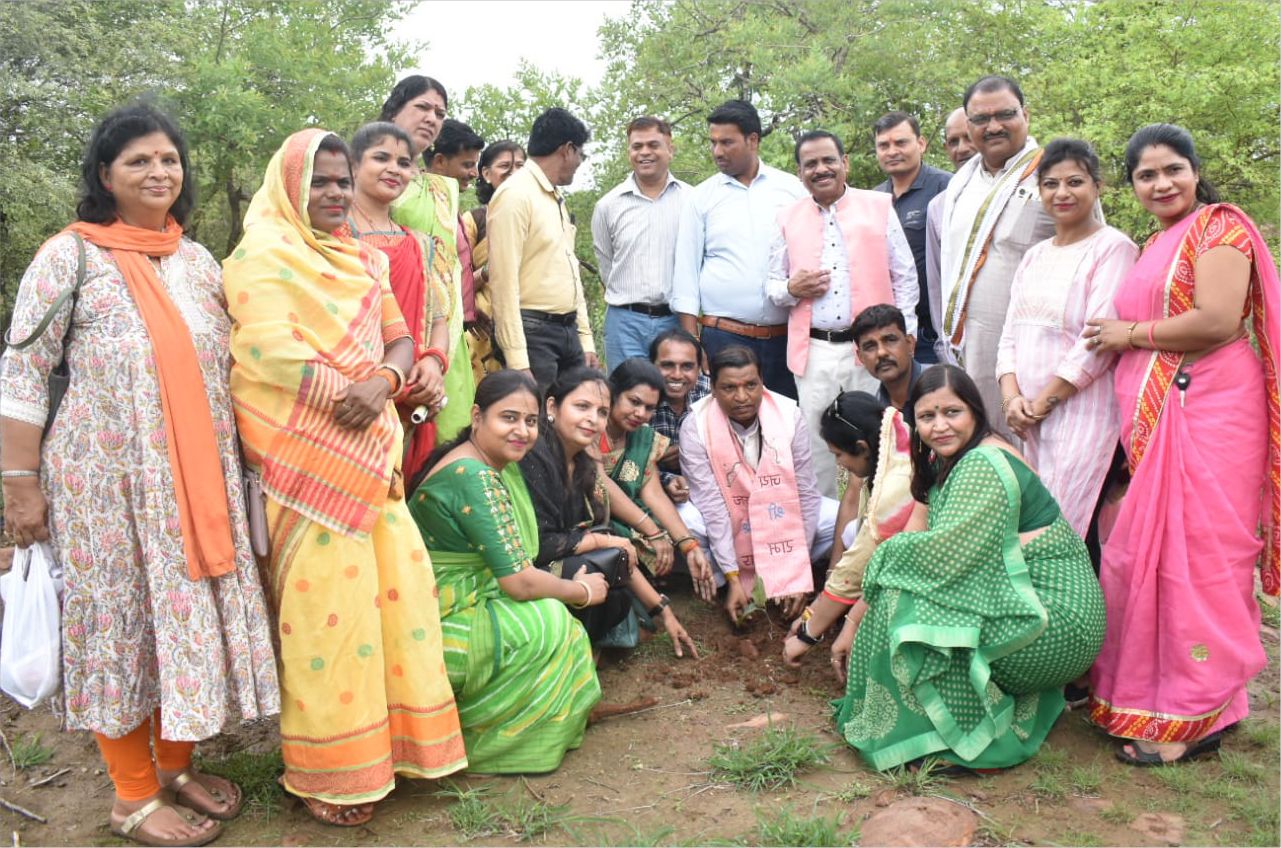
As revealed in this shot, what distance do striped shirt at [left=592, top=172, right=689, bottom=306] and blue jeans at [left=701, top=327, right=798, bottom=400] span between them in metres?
0.35

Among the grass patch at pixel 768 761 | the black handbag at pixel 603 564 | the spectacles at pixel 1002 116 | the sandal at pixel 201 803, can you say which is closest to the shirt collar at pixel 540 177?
the black handbag at pixel 603 564

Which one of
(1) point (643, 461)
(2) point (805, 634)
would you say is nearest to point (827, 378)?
(1) point (643, 461)

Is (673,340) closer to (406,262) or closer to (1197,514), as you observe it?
(406,262)

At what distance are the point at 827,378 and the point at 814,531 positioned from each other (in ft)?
2.48

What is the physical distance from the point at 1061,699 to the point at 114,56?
8.86 metres

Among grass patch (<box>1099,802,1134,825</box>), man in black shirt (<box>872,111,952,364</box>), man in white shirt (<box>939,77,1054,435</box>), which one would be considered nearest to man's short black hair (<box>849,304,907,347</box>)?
man in white shirt (<box>939,77,1054,435</box>)

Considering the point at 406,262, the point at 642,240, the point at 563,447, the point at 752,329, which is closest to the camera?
the point at 406,262

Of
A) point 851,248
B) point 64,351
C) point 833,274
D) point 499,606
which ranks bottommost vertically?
point 499,606

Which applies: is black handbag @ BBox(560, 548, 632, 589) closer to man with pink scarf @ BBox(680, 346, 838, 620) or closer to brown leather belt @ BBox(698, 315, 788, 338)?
man with pink scarf @ BBox(680, 346, 838, 620)

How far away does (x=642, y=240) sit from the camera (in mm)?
5680

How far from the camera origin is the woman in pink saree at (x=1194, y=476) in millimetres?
3490

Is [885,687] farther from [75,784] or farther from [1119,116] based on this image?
[1119,116]

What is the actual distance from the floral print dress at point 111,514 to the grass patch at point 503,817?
2.41 feet

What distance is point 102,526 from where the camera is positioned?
9.60 ft
